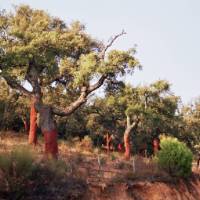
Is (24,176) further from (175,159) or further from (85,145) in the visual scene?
(85,145)

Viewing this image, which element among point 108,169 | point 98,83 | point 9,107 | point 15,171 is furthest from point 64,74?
point 9,107

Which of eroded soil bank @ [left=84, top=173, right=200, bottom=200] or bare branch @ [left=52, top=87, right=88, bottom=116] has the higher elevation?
bare branch @ [left=52, top=87, right=88, bottom=116]

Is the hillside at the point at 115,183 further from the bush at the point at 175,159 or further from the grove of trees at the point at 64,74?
the grove of trees at the point at 64,74

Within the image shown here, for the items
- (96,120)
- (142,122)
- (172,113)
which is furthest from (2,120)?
(172,113)

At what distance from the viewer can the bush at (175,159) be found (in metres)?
27.5

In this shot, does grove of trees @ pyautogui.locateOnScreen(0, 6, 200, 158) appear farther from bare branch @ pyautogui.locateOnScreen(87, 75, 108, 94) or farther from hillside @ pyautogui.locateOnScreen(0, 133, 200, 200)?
hillside @ pyautogui.locateOnScreen(0, 133, 200, 200)

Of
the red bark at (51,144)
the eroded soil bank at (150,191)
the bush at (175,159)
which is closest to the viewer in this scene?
the eroded soil bank at (150,191)

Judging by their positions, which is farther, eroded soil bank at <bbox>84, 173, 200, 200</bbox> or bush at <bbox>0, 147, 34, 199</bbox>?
eroded soil bank at <bbox>84, 173, 200, 200</bbox>

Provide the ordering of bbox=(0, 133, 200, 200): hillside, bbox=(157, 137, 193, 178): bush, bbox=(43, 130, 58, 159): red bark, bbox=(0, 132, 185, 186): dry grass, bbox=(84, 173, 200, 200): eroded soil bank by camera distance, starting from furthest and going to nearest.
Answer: bbox=(157, 137, 193, 178): bush
bbox=(43, 130, 58, 159): red bark
bbox=(0, 132, 185, 186): dry grass
bbox=(84, 173, 200, 200): eroded soil bank
bbox=(0, 133, 200, 200): hillside

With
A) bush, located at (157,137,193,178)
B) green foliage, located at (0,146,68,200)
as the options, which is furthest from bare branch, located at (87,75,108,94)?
green foliage, located at (0,146,68,200)

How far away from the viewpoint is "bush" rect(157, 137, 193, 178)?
27.5 meters

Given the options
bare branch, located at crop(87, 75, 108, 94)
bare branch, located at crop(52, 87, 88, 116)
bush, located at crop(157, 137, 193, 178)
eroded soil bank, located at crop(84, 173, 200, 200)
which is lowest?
eroded soil bank, located at crop(84, 173, 200, 200)

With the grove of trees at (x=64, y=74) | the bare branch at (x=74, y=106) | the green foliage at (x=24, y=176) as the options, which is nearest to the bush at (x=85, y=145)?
the grove of trees at (x=64, y=74)

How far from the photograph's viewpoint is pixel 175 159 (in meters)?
27.6
